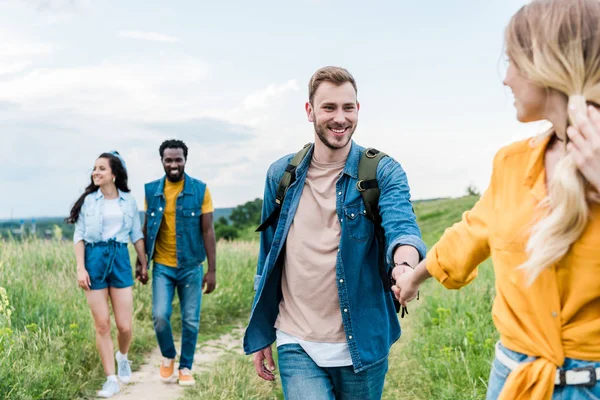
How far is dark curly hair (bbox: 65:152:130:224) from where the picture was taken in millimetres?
7406

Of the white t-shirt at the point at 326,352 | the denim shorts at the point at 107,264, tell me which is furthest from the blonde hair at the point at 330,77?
the denim shorts at the point at 107,264

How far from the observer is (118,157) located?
7758mm

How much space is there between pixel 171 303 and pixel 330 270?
4158 millimetres

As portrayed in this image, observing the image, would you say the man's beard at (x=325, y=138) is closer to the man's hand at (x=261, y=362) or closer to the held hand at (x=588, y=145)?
the man's hand at (x=261, y=362)

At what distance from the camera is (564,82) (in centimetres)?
205

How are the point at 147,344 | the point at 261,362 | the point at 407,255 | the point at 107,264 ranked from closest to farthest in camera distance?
the point at 407,255
the point at 261,362
the point at 107,264
the point at 147,344

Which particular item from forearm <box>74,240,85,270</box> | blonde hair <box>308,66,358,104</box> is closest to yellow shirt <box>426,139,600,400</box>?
blonde hair <box>308,66,358,104</box>

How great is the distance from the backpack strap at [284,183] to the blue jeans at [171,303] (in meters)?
3.62

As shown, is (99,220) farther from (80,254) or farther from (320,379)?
(320,379)

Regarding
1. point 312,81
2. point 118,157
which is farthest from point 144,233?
point 312,81

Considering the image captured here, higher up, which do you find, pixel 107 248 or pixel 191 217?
pixel 191 217

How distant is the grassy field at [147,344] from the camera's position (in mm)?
6375

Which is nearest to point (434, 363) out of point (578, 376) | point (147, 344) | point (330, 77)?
point (330, 77)

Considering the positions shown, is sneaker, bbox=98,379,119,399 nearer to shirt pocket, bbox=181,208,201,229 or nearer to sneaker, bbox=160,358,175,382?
sneaker, bbox=160,358,175,382
